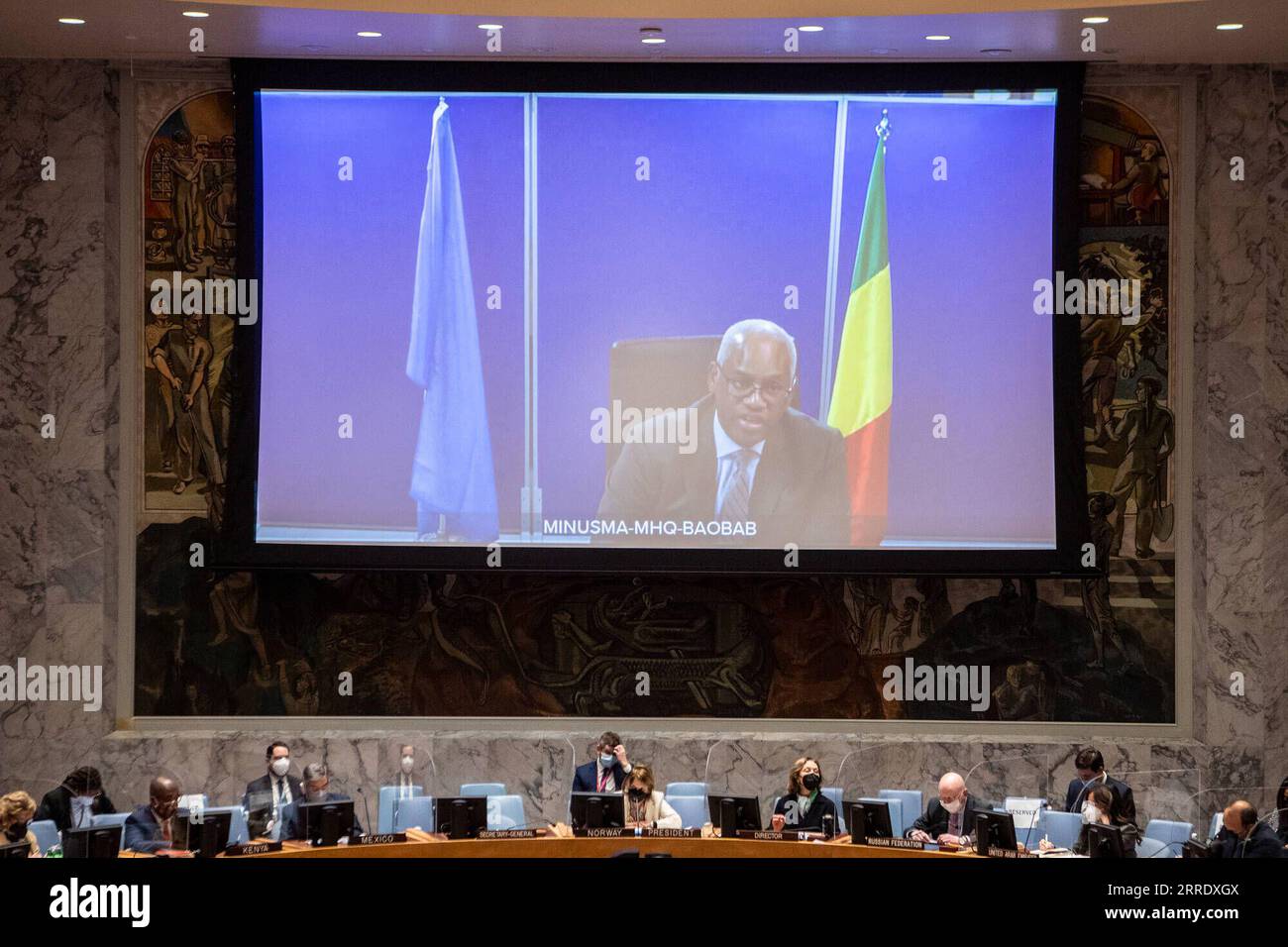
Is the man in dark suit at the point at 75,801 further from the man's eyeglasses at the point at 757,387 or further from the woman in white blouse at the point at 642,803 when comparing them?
the man's eyeglasses at the point at 757,387

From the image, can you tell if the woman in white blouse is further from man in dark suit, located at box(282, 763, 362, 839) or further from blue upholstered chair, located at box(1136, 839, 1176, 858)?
blue upholstered chair, located at box(1136, 839, 1176, 858)

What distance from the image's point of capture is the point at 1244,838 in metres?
7.28

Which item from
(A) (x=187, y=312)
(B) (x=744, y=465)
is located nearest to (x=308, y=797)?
(B) (x=744, y=465)

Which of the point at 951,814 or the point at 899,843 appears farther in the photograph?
the point at 951,814

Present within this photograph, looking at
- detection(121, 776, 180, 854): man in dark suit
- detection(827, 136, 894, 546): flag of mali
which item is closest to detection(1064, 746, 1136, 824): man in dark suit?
detection(827, 136, 894, 546): flag of mali

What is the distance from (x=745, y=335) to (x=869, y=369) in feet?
2.82

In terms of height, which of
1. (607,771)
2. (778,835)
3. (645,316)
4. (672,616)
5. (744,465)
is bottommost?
(778,835)

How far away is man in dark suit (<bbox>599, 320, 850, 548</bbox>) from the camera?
393 inches

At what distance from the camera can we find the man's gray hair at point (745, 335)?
10.1 m

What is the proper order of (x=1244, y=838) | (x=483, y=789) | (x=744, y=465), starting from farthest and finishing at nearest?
(x=744, y=465) → (x=483, y=789) → (x=1244, y=838)

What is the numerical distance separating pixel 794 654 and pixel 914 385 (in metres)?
2.00

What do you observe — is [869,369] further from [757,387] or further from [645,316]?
[645,316]
